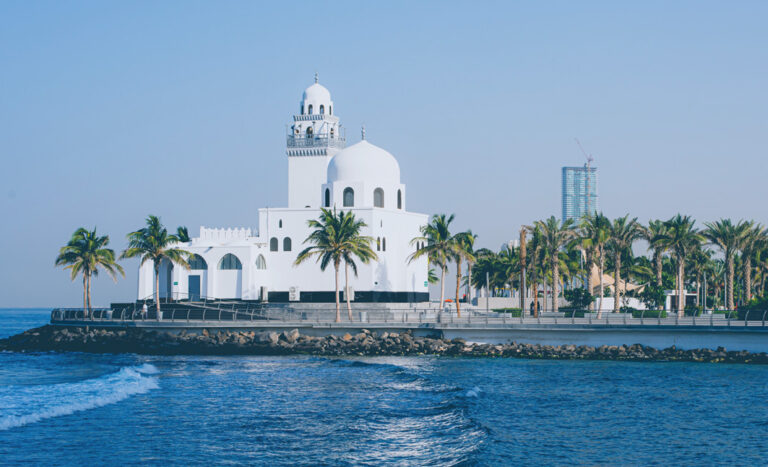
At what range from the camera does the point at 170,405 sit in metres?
32.6

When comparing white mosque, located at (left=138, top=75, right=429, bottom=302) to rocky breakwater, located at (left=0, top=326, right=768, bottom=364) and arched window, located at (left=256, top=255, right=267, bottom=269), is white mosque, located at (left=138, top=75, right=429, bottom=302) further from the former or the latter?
rocky breakwater, located at (left=0, top=326, right=768, bottom=364)

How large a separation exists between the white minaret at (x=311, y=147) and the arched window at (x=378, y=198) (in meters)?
9.20

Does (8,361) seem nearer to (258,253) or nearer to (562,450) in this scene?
(258,253)

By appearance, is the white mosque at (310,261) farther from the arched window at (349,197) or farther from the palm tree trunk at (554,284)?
the palm tree trunk at (554,284)

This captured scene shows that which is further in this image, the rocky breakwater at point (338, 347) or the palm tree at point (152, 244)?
the palm tree at point (152, 244)

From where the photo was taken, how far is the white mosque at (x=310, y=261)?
65625 mm

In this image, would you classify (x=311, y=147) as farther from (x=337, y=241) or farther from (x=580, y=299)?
(x=580, y=299)

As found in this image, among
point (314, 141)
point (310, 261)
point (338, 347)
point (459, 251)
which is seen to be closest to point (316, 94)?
point (314, 141)

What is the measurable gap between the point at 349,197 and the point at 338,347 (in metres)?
18.5

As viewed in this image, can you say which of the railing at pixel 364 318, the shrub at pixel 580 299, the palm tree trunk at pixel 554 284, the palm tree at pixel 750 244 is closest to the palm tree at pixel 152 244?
the railing at pixel 364 318

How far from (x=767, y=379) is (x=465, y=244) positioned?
30.9m

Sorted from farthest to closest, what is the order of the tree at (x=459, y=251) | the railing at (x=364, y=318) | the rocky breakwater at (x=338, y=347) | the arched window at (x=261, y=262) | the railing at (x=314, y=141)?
the railing at (x=314, y=141), the arched window at (x=261, y=262), the tree at (x=459, y=251), the railing at (x=364, y=318), the rocky breakwater at (x=338, y=347)

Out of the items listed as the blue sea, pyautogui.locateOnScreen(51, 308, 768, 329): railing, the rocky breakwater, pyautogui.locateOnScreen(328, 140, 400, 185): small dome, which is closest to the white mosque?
pyautogui.locateOnScreen(328, 140, 400, 185): small dome

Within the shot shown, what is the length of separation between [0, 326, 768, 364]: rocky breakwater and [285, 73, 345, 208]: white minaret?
24338 millimetres
